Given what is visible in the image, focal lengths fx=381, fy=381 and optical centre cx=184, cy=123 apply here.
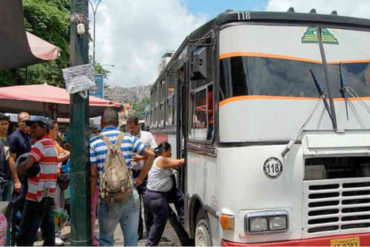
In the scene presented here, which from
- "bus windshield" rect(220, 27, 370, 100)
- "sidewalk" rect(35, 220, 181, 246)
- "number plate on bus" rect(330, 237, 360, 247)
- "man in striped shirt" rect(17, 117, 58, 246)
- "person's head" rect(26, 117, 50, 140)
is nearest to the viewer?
"number plate on bus" rect(330, 237, 360, 247)

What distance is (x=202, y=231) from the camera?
443cm

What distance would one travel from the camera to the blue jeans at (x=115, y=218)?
3.94 m

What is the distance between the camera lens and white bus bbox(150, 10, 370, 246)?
3.52 metres

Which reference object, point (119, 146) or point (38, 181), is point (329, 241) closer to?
point (119, 146)

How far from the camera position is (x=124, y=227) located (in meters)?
4.14

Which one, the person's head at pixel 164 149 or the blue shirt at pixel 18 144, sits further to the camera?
the blue shirt at pixel 18 144

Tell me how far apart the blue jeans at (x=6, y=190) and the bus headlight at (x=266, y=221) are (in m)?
4.06

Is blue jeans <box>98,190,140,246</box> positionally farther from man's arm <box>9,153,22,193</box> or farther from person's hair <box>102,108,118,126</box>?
man's arm <box>9,153,22,193</box>

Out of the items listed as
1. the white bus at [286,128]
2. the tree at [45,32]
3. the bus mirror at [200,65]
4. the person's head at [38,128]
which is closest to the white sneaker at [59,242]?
the person's head at [38,128]

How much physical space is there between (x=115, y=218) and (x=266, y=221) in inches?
61.1

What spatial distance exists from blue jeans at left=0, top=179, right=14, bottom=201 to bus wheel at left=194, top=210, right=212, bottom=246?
3107 millimetres

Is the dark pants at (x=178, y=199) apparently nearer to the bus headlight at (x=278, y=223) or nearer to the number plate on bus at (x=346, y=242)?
the bus headlight at (x=278, y=223)

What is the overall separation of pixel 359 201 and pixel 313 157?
68cm

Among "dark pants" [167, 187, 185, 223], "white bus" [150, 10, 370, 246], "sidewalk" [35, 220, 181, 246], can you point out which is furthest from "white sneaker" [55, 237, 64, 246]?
"white bus" [150, 10, 370, 246]
